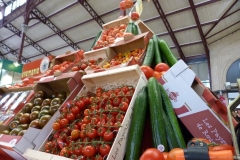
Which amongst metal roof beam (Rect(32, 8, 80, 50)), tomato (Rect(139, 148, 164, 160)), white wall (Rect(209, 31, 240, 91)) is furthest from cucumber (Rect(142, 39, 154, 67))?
metal roof beam (Rect(32, 8, 80, 50))

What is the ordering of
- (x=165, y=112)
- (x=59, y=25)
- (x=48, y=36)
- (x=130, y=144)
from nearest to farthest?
(x=130, y=144)
(x=165, y=112)
(x=59, y=25)
(x=48, y=36)

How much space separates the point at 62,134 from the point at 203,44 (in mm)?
11172

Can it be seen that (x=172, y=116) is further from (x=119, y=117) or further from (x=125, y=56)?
(x=125, y=56)

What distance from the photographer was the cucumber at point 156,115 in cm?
126

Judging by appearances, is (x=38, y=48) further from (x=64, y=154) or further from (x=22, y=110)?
(x=64, y=154)

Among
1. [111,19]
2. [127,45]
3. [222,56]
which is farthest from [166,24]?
[127,45]

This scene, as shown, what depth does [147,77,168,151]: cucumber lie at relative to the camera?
4.12ft

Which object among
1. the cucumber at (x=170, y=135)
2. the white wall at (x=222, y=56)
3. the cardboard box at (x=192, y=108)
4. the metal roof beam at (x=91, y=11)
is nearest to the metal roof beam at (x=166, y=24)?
the white wall at (x=222, y=56)

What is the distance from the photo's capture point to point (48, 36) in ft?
47.1

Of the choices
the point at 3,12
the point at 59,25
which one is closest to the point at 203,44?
the point at 59,25

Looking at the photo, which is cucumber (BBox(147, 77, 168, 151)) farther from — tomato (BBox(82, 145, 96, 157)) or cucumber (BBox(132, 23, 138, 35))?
cucumber (BBox(132, 23, 138, 35))

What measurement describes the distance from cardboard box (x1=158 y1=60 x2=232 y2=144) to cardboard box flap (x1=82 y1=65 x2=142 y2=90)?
0.24 meters

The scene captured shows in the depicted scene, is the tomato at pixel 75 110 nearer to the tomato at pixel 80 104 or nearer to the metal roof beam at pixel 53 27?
the tomato at pixel 80 104

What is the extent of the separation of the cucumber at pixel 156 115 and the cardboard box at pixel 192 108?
16 cm
